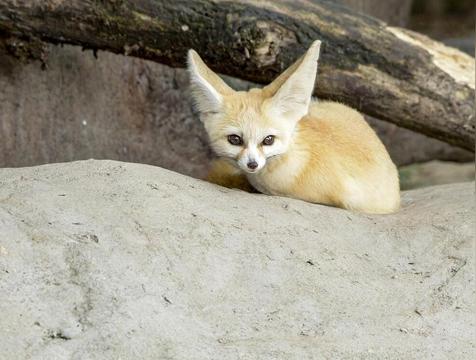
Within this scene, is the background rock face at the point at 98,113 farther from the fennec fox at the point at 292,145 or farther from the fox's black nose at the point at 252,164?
the fox's black nose at the point at 252,164

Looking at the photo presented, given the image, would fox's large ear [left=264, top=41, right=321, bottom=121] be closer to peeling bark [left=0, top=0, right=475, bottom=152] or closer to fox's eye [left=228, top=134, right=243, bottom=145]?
fox's eye [left=228, top=134, right=243, bottom=145]

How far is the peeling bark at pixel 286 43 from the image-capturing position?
16.2ft

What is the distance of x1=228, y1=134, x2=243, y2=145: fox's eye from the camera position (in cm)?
450

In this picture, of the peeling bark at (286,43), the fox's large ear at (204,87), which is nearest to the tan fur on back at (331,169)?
the fox's large ear at (204,87)

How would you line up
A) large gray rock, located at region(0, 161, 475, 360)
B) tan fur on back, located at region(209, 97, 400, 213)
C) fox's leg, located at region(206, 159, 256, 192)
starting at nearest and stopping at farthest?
large gray rock, located at region(0, 161, 475, 360), tan fur on back, located at region(209, 97, 400, 213), fox's leg, located at region(206, 159, 256, 192)

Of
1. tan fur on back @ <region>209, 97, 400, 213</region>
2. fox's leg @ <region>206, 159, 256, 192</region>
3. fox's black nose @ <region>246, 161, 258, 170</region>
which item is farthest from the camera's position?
fox's leg @ <region>206, 159, 256, 192</region>

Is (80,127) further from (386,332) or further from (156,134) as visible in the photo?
(386,332)

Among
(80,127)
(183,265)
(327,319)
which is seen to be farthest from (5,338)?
(80,127)

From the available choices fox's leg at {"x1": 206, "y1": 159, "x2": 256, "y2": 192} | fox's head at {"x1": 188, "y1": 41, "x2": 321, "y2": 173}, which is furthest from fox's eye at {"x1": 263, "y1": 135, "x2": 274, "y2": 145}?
fox's leg at {"x1": 206, "y1": 159, "x2": 256, "y2": 192}

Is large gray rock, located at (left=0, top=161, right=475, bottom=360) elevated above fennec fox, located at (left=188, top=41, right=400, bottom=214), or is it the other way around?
fennec fox, located at (left=188, top=41, right=400, bottom=214)

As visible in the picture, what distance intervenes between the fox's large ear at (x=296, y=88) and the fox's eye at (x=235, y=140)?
0.24 meters

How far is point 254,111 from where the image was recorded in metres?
4.54

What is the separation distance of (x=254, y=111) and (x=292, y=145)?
312mm

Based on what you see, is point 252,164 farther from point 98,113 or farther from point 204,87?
point 98,113
